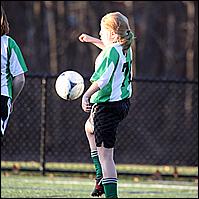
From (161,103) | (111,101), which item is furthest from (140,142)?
(111,101)

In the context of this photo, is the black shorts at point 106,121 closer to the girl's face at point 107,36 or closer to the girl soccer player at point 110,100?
the girl soccer player at point 110,100

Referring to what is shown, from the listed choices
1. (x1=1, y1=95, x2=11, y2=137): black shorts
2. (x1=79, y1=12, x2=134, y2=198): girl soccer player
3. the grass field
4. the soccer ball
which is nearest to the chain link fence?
the grass field

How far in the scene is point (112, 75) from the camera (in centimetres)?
700

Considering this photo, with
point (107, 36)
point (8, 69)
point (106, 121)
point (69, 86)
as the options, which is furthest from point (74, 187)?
point (8, 69)

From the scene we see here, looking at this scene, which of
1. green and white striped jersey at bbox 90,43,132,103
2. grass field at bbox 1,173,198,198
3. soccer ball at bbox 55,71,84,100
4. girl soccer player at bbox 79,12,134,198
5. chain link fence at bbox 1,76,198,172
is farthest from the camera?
chain link fence at bbox 1,76,198,172

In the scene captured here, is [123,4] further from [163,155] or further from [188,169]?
[188,169]

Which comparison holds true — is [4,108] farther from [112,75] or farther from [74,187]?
[74,187]

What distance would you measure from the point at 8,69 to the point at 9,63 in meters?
0.06

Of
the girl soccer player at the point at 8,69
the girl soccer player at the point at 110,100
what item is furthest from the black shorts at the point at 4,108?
the girl soccer player at the point at 110,100

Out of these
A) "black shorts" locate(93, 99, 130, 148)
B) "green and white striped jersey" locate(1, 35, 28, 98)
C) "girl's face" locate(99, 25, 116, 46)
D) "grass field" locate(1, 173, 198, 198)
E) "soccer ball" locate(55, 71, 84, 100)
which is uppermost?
"girl's face" locate(99, 25, 116, 46)

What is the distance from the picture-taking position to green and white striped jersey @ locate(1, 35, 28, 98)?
267 inches

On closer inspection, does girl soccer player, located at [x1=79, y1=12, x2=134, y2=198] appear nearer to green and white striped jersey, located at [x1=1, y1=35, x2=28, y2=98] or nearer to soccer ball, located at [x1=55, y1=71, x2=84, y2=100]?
soccer ball, located at [x1=55, y1=71, x2=84, y2=100]

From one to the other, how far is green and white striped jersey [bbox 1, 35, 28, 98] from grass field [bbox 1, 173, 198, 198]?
3.05 metres

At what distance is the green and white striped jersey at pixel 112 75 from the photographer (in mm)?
6926
